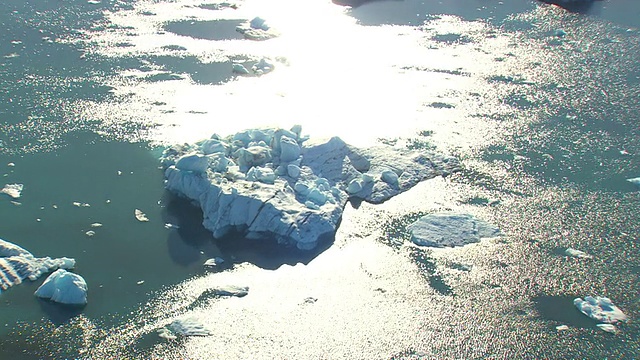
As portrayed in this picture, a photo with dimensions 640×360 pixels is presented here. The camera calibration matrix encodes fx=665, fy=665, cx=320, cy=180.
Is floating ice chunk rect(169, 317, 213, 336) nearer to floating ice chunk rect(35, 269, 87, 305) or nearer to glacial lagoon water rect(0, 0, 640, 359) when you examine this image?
glacial lagoon water rect(0, 0, 640, 359)

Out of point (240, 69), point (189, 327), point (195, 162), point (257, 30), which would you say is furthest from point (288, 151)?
point (257, 30)

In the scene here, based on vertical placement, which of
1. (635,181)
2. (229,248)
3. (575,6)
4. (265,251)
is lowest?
(229,248)

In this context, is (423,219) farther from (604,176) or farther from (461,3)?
(461,3)

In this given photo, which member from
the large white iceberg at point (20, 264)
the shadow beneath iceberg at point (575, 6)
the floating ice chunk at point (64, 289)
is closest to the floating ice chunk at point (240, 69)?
the large white iceberg at point (20, 264)

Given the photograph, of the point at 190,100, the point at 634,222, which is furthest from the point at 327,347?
the point at 190,100

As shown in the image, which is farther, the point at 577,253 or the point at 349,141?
the point at 349,141

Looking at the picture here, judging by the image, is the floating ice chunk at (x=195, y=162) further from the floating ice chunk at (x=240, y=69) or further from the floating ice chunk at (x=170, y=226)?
the floating ice chunk at (x=240, y=69)

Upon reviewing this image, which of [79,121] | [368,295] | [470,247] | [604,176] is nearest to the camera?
[368,295]

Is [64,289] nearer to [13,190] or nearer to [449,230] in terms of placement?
[13,190]
